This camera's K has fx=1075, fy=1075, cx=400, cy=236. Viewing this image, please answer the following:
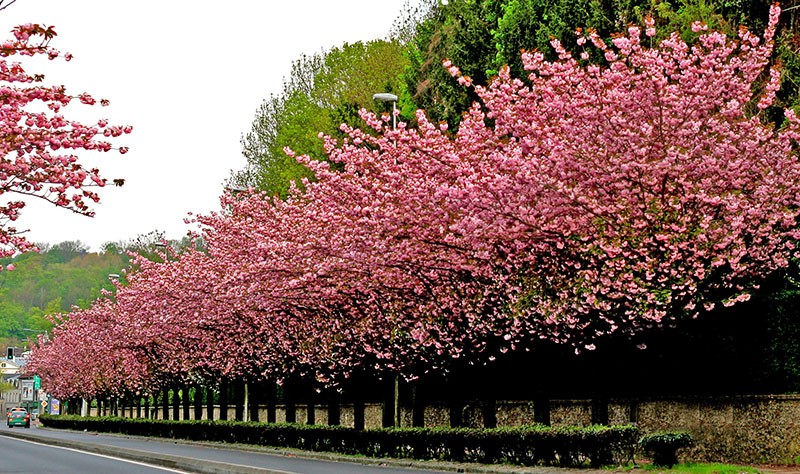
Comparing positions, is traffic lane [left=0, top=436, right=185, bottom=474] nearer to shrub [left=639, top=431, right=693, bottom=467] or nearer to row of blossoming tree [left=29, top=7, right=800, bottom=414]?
row of blossoming tree [left=29, top=7, right=800, bottom=414]

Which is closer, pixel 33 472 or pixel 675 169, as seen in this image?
pixel 675 169

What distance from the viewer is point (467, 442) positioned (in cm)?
2681

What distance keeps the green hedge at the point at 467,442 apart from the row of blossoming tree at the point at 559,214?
85.8 inches

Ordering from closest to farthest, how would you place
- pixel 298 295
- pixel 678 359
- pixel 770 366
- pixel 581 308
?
pixel 581 308
pixel 770 366
pixel 678 359
pixel 298 295

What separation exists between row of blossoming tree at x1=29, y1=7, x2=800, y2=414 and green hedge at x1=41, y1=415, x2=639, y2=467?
7.15 ft

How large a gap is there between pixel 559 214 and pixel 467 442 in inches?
283

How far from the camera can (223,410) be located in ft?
195

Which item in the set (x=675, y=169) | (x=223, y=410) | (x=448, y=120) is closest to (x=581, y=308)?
(x=675, y=169)

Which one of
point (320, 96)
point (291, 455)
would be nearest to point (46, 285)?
point (320, 96)

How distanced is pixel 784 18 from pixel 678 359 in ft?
42.2

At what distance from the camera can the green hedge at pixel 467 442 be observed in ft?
74.2

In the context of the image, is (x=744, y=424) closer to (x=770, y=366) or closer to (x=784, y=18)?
(x=770, y=366)

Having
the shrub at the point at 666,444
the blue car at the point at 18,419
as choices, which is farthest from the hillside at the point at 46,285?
the shrub at the point at 666,444

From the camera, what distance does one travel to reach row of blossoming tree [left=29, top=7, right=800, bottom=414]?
71.3 ft
